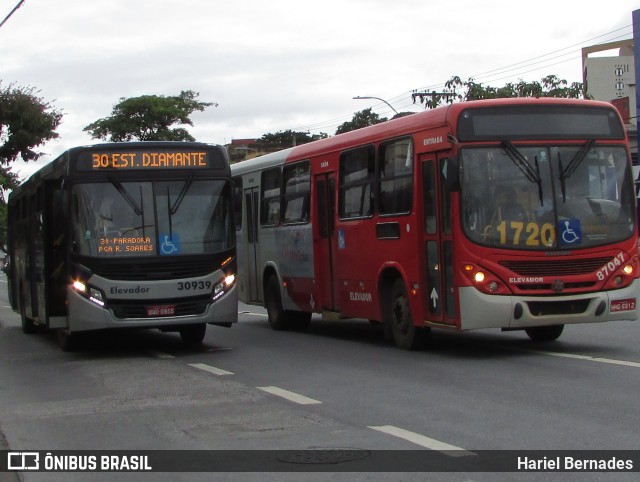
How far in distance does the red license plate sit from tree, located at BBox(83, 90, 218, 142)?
201ft

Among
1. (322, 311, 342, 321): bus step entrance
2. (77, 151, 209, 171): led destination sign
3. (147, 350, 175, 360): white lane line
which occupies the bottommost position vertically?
(147, 350, 175, 360): white lane line

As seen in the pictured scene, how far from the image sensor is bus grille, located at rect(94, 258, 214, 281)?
576 inches

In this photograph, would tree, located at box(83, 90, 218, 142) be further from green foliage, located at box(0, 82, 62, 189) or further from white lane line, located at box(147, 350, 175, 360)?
white lane line, located at box(147, 350, 175, 360)

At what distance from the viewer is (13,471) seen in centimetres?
756

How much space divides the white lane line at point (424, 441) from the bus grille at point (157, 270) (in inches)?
269

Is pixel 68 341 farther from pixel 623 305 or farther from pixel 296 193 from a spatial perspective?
pixel 623 305

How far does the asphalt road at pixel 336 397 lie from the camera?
26.3ft

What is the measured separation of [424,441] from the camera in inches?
312

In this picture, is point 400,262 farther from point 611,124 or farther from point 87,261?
point 87,261

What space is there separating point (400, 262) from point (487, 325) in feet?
6.28

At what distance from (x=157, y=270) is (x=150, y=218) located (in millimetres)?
760

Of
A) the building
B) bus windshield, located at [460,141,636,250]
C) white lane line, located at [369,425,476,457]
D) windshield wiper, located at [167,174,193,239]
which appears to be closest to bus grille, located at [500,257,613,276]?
bus windshield, located at [460,141,636,250]

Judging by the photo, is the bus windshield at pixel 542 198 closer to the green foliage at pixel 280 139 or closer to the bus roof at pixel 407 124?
the bus roof at pixel 407 124
